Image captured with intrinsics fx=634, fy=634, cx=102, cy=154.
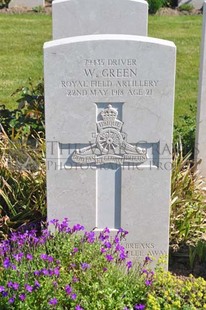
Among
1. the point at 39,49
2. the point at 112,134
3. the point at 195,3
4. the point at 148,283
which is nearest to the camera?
the point at 148,283

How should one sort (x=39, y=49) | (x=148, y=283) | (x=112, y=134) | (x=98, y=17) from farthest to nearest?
(x=39, y=49) < (x=98, y=17) < (x=112, y=134) < (x=148, y=283)

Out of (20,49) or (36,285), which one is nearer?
(36,285)

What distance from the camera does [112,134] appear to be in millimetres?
4215

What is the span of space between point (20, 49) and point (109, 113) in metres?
8.04

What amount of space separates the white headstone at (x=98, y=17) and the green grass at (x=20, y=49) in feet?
8.78

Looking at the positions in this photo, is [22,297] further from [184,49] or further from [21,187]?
[184,49]

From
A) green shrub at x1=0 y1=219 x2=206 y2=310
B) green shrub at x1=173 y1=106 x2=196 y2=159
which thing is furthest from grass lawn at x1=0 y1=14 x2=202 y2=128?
green shrub at x1=0 y1=219 x2=206 y2=310

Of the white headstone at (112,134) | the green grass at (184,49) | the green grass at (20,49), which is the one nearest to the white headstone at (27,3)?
the green grass at (20,49)

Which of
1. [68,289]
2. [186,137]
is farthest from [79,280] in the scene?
[186,137]

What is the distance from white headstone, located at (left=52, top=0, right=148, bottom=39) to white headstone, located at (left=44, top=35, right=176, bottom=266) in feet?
6.06

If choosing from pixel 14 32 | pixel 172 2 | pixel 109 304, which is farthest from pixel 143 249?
pixel 172 2

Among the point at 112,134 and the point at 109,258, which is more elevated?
the point at 112,134

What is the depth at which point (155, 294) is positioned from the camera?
3.89 m

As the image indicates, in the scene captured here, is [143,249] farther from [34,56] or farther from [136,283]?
[34,56]
